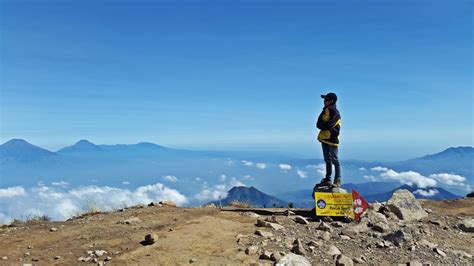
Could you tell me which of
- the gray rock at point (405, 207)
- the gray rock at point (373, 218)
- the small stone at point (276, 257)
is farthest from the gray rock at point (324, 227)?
the gray rock at point (405, 207)

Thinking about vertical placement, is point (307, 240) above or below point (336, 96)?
below

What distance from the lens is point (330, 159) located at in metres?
14.6

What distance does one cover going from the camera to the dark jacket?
46.6 ft

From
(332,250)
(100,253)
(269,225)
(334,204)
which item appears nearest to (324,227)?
(334,204)

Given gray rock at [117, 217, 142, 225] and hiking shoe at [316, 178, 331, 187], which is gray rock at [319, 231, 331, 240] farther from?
gray rock at [117, 217, 142, 225]

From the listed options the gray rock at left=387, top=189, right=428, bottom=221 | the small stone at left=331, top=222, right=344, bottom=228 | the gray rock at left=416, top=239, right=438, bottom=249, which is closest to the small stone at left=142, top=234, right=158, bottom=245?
the small stone at left=331, top=222, right=344, bottom=228

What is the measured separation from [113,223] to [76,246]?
2486 mm

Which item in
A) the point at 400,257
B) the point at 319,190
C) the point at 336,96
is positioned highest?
the point at 336,96

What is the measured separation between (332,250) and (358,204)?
10.5 feet

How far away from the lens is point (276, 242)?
1068 cm

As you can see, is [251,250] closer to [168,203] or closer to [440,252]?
[440,252]

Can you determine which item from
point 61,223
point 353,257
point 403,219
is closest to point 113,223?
point 61,223

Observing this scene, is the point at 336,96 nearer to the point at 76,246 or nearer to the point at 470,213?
the point at 470,213

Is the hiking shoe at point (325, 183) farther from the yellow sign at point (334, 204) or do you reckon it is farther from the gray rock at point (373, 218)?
the gray rock at point (373, 218)
